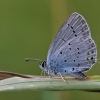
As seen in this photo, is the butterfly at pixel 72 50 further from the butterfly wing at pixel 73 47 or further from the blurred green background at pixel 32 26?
the blurred green background at pixel 32 26

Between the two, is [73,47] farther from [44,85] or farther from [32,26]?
[32,26]

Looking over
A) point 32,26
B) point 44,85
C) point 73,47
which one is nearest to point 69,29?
point 73,47

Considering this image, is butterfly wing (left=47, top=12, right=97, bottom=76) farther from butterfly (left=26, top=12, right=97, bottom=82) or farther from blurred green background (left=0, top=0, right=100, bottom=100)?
blurred green background (left=0, top=0, right=100, bottom=100)

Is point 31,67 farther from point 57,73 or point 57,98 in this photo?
point 57,73

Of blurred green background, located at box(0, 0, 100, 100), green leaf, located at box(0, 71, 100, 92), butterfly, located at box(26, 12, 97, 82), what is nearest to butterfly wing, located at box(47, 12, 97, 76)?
butterfly, located at box(26, 12, 97, 82)

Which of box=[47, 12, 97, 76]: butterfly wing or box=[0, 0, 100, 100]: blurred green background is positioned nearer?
box=[47, 12, 97, 76]: butterfly wing

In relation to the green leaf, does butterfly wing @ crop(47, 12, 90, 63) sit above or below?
above

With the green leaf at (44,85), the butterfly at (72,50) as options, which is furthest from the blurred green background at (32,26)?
the green leaf at (44,85)
